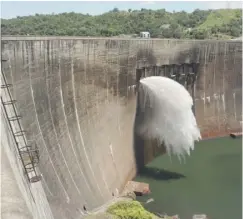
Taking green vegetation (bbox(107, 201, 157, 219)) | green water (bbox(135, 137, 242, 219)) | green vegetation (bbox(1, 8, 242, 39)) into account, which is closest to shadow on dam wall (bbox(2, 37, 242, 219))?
green vegetation (bbox(107, 201, 157, 219))

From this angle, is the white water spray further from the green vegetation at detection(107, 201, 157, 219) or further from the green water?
the green vegetation at detection(107, 201, 157, 219)

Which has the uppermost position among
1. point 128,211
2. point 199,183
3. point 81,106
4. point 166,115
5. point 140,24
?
point 140,24

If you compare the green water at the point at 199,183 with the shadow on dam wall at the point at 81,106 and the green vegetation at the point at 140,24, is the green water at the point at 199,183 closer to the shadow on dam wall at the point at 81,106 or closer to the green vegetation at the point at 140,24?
the shadow on dam wall at the point at 81,106

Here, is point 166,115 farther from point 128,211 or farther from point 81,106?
point 128,211

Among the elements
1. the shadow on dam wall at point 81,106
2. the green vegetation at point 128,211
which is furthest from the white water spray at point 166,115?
the green vegetation at point 128,211

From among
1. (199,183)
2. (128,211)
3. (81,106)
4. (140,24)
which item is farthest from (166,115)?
(140,24)
